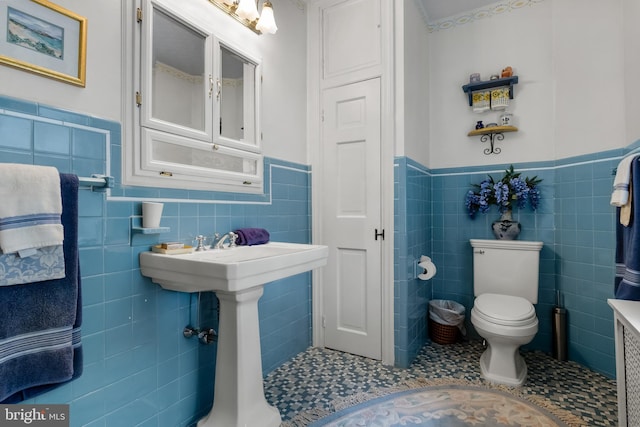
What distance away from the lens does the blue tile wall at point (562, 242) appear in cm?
207

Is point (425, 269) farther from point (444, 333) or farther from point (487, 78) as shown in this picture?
point (487, 78)

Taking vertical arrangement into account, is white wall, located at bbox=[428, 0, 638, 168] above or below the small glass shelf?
above

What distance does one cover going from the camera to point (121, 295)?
1339mm

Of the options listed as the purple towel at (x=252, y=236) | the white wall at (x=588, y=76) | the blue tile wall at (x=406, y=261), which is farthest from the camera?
the blue tile wall at (x=406, y=261)

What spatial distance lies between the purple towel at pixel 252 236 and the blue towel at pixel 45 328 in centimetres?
81

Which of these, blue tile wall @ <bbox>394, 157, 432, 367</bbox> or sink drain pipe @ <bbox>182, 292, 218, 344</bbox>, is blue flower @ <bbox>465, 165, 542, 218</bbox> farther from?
sink drain pipe @ <bbox>182, 292, 218, 344</bbox>

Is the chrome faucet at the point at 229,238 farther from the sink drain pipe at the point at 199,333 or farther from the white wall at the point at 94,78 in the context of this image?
the white wall at the point at 94,78

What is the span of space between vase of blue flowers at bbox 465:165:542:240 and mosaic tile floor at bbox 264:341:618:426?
3.11 ft

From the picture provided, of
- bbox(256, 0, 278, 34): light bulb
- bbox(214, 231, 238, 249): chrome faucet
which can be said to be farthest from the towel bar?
bbox(256, 0, 278, 34): light bulb

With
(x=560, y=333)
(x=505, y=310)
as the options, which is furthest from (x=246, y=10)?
(x=560, y=333)

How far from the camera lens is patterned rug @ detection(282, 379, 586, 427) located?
63.9 inches

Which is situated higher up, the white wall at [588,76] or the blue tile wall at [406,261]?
the white wall at [588,76]

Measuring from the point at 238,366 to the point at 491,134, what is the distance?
2.52m

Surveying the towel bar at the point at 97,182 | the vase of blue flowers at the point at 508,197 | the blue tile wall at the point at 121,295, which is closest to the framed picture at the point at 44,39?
the blue tile wall at the point at 121,295
